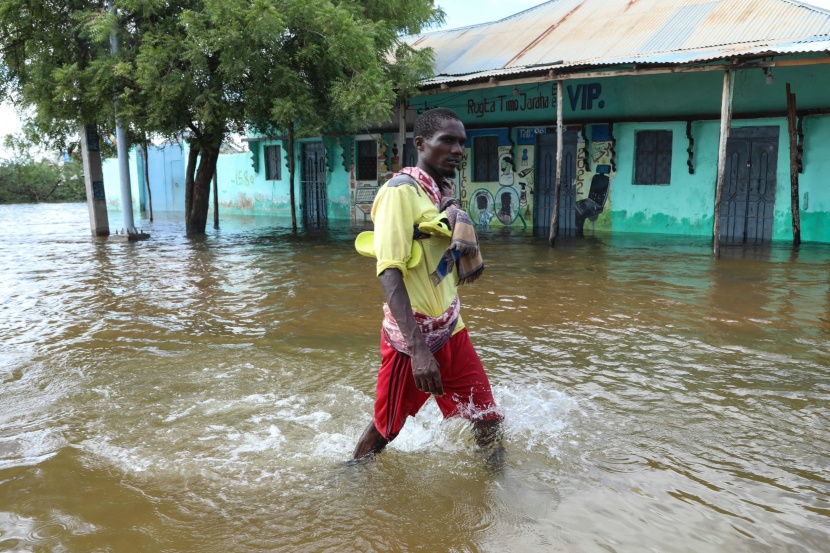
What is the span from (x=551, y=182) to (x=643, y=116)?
8.47 feet

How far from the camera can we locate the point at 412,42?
717 inches

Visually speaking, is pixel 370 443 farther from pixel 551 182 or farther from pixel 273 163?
pixel 273 163

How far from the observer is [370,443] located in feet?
10.2

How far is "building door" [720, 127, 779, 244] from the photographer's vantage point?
510 inches

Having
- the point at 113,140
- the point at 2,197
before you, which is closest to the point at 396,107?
the point at 113,140

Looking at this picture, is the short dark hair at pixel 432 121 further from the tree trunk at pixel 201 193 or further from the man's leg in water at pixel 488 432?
the tree trunk at pixel 201 193

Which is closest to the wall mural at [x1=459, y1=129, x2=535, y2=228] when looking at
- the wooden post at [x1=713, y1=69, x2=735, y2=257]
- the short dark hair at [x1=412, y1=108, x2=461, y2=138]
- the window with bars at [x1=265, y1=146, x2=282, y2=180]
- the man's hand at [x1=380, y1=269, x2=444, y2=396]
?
the wooden post at [x1=713, y1=69, x2=735, y2=257]

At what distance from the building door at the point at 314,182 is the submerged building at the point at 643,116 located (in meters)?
2.42

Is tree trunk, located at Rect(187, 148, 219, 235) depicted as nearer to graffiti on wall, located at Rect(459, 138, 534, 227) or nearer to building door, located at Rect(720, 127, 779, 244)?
graffiti on wall, located at Rect(459, 138, 534, 227)

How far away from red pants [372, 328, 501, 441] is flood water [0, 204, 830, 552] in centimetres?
36

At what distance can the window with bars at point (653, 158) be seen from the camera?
14164 mm

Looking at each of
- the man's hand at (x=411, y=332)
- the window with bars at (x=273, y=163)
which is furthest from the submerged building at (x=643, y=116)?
the man's hand at (x=411, y=332)

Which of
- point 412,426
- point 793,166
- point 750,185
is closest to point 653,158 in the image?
point 750,185

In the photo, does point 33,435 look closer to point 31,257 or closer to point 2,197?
point 31,257
